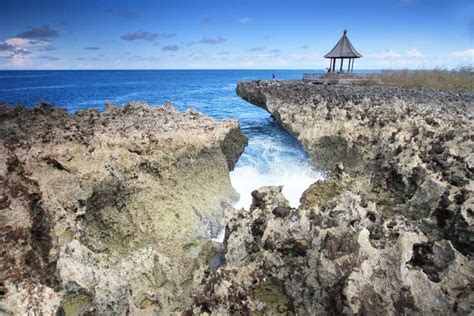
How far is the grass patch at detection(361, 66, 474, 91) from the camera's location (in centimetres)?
2620

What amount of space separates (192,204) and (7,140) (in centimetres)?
559

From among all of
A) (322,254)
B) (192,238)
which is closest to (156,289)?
(192,238)

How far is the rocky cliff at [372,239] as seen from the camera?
4.45m

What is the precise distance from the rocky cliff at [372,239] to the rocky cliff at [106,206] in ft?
6.08

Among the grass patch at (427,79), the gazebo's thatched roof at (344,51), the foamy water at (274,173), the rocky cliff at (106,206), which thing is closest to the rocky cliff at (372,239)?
the rocky cliff at (106,206)

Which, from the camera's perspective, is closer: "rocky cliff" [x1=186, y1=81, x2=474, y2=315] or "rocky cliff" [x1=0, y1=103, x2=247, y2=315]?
"rocky cliff" [x1=186, y1=81, x2=474, y2=315]

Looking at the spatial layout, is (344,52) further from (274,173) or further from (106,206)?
(106,206)

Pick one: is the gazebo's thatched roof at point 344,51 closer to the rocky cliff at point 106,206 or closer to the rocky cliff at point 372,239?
the rocky cliff at point 372,239

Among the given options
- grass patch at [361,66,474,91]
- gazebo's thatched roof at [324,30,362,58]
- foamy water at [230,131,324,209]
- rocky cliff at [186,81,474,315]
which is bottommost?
foamy water at [230,131,324,209]

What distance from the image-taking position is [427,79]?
28047mm

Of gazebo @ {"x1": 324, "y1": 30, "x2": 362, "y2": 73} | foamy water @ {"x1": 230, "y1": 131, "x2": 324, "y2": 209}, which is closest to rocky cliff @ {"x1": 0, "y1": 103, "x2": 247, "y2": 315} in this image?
foamy water @ {"x1": 230, "y1": 131, "x2": 324, "y2": 209}

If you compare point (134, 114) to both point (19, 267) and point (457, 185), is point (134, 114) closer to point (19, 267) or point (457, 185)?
point (19, 267)

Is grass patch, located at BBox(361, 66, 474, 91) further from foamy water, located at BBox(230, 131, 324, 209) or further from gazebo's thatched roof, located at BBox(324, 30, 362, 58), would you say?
foamy water, located at BBox(230, 131, 324, 209)

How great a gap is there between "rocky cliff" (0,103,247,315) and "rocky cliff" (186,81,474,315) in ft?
6.08
